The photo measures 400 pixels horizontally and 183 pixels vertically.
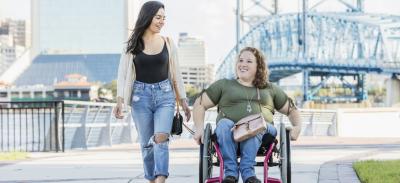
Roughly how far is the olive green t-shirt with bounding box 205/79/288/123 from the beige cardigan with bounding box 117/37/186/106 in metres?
0.44

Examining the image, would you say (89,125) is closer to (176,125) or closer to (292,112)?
(176,125)

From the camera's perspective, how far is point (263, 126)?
6406 millimetres

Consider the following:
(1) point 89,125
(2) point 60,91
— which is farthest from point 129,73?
(2) point 60,91

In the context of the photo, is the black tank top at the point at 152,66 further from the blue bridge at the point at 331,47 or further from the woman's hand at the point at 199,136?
the blue bridge at the point at 331,47

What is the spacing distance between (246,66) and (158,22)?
807 millimetres

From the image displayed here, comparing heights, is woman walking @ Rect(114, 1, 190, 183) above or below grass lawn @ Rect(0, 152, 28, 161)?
above

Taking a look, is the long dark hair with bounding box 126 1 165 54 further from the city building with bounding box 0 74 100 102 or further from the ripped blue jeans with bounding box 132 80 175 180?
the city building with bounding box 0 74 100 102

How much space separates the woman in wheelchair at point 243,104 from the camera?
6.55 m

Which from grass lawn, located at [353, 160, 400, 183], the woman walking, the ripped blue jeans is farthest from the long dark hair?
grass lawn, located at [353, 160, 400, 183]

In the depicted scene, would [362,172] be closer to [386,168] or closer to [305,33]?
[386,168]

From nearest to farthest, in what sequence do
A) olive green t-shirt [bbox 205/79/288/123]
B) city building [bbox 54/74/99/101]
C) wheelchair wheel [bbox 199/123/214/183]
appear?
1. wheelchair wheel [bbox 199/123/214/183]
2. olive green t-shirt [bbox 205/79/288/123]
3. city building [bbox 54/74/99/101]

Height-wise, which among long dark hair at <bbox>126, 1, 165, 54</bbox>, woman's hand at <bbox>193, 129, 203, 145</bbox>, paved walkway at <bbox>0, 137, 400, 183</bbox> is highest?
long dark hair at <bbox>126, 1, 165, 54</bbox>

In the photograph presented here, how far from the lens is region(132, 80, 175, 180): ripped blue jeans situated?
23.3 feet

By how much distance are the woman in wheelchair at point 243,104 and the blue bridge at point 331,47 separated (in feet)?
279
